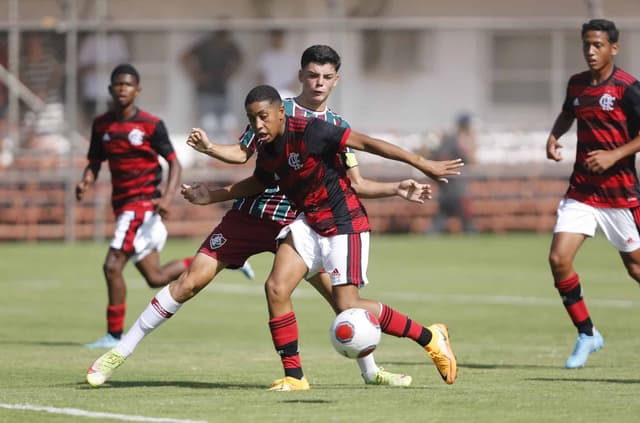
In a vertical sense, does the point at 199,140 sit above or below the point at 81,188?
above

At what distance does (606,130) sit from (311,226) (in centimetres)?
293

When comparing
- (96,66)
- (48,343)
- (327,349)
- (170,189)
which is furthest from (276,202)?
(96,66)

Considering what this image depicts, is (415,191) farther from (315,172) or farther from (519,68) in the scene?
(519,68)

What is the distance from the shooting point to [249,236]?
9.62m

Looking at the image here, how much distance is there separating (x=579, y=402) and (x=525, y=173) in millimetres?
19237

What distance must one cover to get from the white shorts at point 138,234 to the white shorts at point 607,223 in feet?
13.4

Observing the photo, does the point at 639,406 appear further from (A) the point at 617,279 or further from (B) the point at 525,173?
(B) the point at 525,173

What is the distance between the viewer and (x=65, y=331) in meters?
14.0

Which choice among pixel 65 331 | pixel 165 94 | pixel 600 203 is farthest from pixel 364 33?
pixel 600 203

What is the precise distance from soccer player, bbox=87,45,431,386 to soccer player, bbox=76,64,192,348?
9.83 ft

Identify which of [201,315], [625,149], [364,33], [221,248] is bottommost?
[201,315]

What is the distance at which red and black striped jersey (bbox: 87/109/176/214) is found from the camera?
41.9 feet

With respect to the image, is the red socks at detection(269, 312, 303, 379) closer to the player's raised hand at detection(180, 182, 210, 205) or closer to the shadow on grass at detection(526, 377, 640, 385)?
the player's raised hand at detection(180, 182, 210, 205)

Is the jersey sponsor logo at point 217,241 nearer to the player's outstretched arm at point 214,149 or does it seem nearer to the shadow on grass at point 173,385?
the player's outstretched arm at point 214,149
